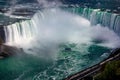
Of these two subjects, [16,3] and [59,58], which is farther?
[16,3]

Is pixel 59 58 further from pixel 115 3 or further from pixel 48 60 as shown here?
pixel 115 3

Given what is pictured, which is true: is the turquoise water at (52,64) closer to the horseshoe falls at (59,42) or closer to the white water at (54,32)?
the horseshoe falls at (59,42)

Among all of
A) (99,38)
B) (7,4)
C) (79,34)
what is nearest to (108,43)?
(99,38)

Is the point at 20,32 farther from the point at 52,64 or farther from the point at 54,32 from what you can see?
the point at 52,64

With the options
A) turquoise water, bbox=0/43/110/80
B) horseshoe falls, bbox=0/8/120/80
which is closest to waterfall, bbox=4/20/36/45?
horseshoe falls, bbox=0/8/120/80

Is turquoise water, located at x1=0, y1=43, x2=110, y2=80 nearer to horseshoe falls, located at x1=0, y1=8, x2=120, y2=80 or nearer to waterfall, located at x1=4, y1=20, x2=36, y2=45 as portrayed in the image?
horseshoe falls, located at x1=0, y1=8, x2=120, y2=80

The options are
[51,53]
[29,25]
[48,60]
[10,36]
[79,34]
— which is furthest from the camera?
[79,34]

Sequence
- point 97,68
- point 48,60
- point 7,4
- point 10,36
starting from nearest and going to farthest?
point 97,68 → point 48,60 → point 10,36 → point 7,4
